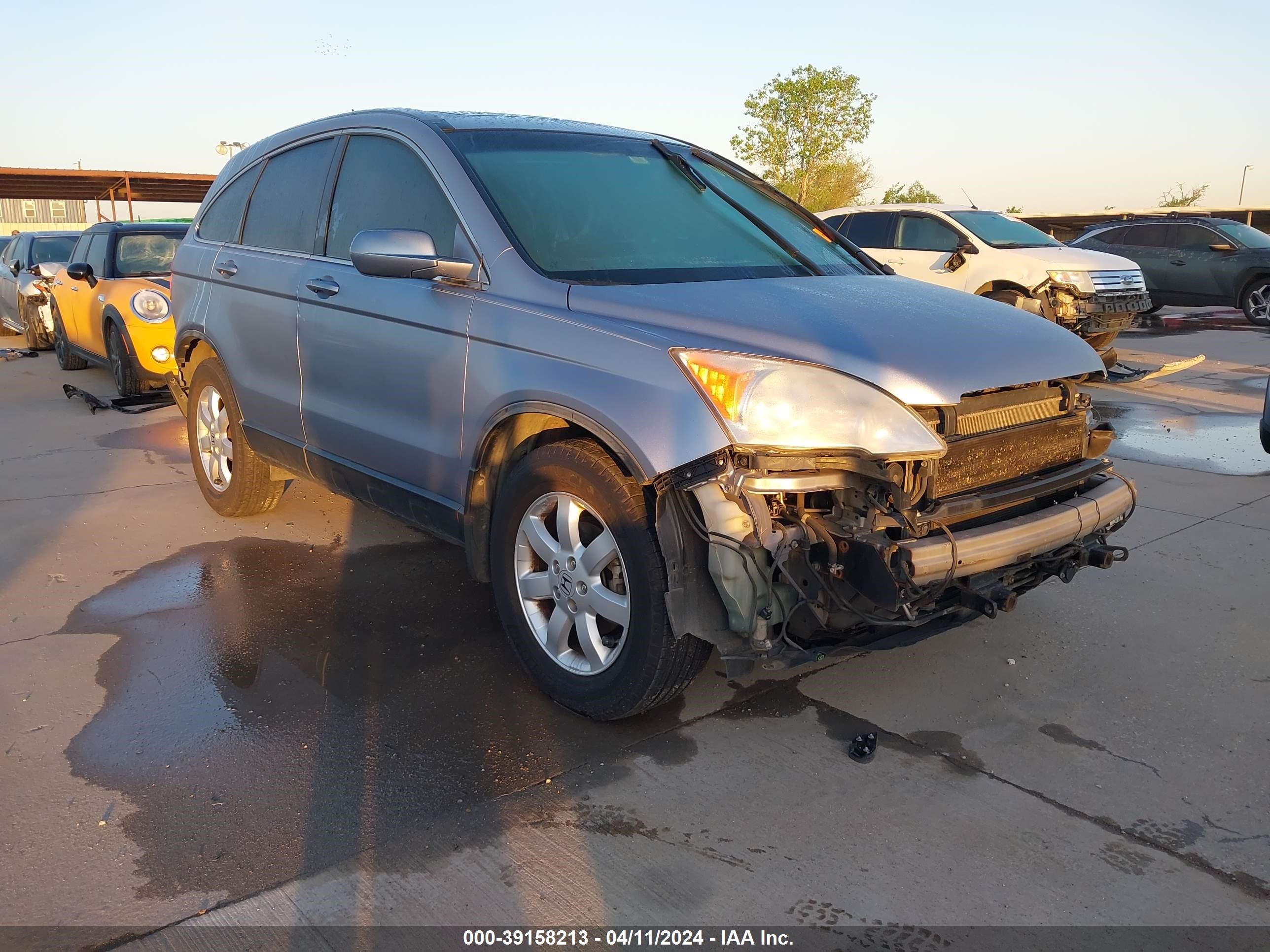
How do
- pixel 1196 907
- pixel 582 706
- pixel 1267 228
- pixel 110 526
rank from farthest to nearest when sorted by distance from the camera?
pixel 1267 228 < pixel 110 526 < pixel 582 706 < pixel 1196 907

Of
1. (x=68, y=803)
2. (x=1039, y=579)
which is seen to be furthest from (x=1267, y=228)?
(x=68, y=803)

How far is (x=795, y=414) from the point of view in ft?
9.14

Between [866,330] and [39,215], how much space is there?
85.8 m

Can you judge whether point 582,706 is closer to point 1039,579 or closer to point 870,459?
point 870,459

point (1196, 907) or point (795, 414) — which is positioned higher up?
point (795, 414)

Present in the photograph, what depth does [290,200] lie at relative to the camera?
15.7 ft

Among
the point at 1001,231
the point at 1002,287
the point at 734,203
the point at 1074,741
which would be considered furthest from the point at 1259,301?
the point at 1074,741

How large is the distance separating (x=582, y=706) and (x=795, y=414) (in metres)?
1.24

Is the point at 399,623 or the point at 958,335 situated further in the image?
the point at 399,623

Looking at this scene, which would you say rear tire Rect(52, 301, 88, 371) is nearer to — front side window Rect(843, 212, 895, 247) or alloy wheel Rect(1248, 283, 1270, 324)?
front side window Rect(843, 212, 895, 247)

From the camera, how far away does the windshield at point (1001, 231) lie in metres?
11.2

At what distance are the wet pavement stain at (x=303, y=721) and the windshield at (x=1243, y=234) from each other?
15105 mm

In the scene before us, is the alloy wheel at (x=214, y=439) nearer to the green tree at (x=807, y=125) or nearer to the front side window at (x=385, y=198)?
the front side window at (x=385, y=198)

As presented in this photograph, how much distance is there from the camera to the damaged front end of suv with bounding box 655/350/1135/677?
109 inches
